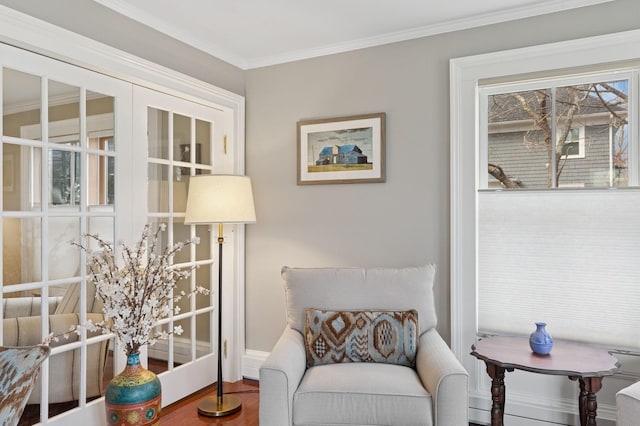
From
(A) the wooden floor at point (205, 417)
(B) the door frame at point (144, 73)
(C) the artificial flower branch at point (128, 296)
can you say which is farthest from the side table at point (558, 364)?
(B) the door frame at point (144, 73)

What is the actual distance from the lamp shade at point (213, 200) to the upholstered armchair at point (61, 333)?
2.32 ft

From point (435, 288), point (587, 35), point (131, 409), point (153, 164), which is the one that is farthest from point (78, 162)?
point (587, 35)

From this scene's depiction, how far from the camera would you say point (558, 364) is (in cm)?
210

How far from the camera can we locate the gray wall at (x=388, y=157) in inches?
111

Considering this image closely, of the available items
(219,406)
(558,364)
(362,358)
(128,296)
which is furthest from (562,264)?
(128,296)

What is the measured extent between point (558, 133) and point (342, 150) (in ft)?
4.43

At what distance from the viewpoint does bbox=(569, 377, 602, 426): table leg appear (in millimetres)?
2100

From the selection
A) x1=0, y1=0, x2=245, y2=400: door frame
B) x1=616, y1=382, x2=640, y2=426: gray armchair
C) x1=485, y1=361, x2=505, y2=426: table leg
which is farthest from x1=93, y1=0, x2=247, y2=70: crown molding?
x1=616, y1=382, x2=640, y2=426: gray armchair

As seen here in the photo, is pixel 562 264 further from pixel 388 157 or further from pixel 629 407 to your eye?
pixel 388 157

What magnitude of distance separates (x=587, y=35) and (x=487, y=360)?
6.09 ft

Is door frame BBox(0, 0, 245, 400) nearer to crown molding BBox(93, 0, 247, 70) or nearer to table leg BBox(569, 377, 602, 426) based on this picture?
crown molding BBox(93, 0, 247, 70)

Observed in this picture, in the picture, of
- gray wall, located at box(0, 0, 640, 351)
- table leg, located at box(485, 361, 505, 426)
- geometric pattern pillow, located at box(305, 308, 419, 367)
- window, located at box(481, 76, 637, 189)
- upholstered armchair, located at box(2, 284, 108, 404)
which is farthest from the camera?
gray wall, located at box(0, 0, 640, 351)

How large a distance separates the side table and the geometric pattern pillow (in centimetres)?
35

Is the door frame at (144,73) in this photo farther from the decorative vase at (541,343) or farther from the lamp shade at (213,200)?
the decorative vase at (541,343)
